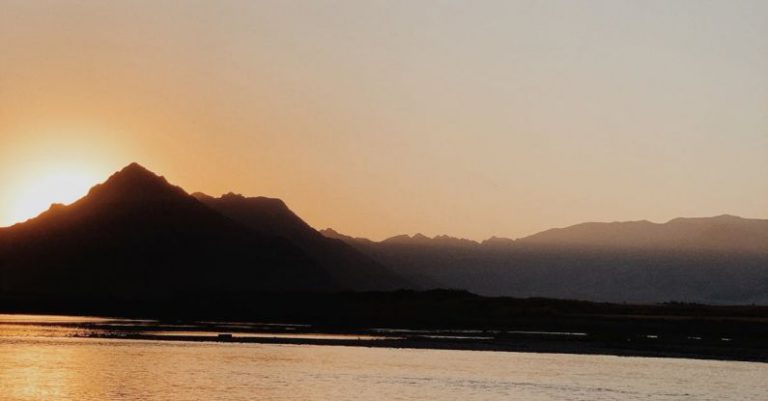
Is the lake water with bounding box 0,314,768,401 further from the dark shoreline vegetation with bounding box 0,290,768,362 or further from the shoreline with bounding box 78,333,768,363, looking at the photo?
the dark shoreline vegetation with bounding box 0,290,768,362

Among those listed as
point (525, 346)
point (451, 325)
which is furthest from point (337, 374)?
point (451, 325)

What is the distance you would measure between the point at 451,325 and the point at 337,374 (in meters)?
58.2

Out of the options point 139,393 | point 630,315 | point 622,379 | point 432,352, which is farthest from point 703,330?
point 139,393

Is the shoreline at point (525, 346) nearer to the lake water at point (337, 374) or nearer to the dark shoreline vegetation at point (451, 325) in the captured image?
the dark shoreline vegetation at point (451, 325)

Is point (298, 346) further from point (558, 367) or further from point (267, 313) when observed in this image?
point (267, 313)

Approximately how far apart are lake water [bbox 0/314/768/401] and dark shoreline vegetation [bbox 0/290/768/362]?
26.3 feet

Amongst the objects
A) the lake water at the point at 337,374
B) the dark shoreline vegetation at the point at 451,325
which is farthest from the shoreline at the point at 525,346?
the lake water at the point at 337,374

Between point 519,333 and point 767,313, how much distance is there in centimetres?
6800

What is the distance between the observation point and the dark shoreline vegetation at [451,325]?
94.8m

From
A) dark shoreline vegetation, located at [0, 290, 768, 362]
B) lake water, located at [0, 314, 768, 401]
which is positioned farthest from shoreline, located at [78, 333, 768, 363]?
lake water, located at [0, 314, 768, 401]

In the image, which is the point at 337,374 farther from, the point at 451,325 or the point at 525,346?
the point at 451,325

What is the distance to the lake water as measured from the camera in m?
60.8

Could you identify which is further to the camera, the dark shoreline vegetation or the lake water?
the dark shoreline vegetation

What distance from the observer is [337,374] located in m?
69.5
